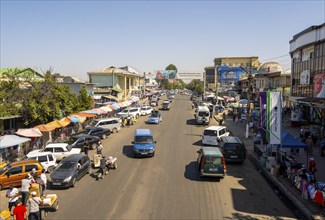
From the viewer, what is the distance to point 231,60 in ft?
519

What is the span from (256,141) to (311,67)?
12.4 m

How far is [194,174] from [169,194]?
13.0 feet

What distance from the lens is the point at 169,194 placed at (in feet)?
51.1

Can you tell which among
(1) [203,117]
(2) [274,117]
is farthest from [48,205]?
(1) [203,117]

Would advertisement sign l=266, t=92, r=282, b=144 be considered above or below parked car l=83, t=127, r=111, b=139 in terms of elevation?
above

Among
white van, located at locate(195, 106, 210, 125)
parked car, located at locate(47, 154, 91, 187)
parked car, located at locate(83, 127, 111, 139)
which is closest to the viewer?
parked car, located at locate(47, 154, 91, 187)

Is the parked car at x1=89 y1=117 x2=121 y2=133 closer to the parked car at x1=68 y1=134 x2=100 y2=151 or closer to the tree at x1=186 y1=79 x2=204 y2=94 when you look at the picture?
the parked car at x1=68 y1=134 x2=100 y2=151

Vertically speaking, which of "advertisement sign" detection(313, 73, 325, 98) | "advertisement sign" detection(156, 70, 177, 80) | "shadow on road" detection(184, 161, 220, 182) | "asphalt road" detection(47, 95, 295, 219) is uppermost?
"advertisement sign" detection(156, 70, 177, 80)

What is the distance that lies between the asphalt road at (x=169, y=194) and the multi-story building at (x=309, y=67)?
1361 centimetres

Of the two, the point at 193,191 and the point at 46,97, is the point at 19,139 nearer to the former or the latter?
the point at 46,97

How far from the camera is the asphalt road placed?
1331 centimetres

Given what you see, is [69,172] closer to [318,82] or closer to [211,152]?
[211,152]

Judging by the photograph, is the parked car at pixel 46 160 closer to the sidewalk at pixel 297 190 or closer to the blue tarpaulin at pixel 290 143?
the sidewalk at pixel 297 190

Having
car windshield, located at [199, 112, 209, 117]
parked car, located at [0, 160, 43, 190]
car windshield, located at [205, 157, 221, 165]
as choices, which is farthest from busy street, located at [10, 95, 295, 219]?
car windshield, located at [199, 112, 209, 117]
